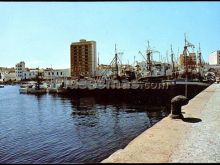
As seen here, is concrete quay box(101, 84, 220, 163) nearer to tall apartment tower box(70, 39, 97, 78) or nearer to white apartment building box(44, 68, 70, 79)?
tall apartment tower box(70, 39, 97, 78)

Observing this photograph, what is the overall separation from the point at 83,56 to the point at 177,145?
14692 cm

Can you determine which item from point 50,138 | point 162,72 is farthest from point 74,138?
point 162,72

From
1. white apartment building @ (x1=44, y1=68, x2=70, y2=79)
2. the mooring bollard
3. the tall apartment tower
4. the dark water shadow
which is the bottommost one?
the dark water shadow

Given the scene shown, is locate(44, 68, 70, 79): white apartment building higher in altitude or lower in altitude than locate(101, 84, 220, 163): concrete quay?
higher

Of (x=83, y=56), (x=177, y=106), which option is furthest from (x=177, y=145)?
(x=83, y=56)

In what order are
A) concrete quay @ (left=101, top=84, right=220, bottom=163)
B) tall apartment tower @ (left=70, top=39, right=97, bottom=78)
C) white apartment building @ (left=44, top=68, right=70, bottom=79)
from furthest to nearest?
white apartment building @ (left=44, top=68, right=70, bottom=79), tall apartment tower @ (left=70, top=39, right=97, bottom=78), concrete quay @ (left=101, top=84, right=220, bottom=163)

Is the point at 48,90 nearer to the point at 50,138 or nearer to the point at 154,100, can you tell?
the point at 154,100

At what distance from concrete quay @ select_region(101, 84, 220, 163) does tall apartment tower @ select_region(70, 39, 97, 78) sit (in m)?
140

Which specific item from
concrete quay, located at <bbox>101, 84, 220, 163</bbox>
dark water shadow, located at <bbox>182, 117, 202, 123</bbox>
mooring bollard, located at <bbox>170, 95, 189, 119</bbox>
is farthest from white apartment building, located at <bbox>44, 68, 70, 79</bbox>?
concrete quay, located at <bbox>101, 84, 220, 163</bbox>

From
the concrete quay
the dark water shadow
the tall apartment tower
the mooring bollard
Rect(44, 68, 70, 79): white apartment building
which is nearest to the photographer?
the concrete quay

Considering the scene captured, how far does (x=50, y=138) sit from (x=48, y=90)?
252ft

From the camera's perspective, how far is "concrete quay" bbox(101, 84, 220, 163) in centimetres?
950

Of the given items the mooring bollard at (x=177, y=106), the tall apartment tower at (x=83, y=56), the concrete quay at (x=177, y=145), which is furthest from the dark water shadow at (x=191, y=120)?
the tall apartment tower at (x=83, y=56)

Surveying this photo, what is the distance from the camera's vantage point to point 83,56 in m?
156
